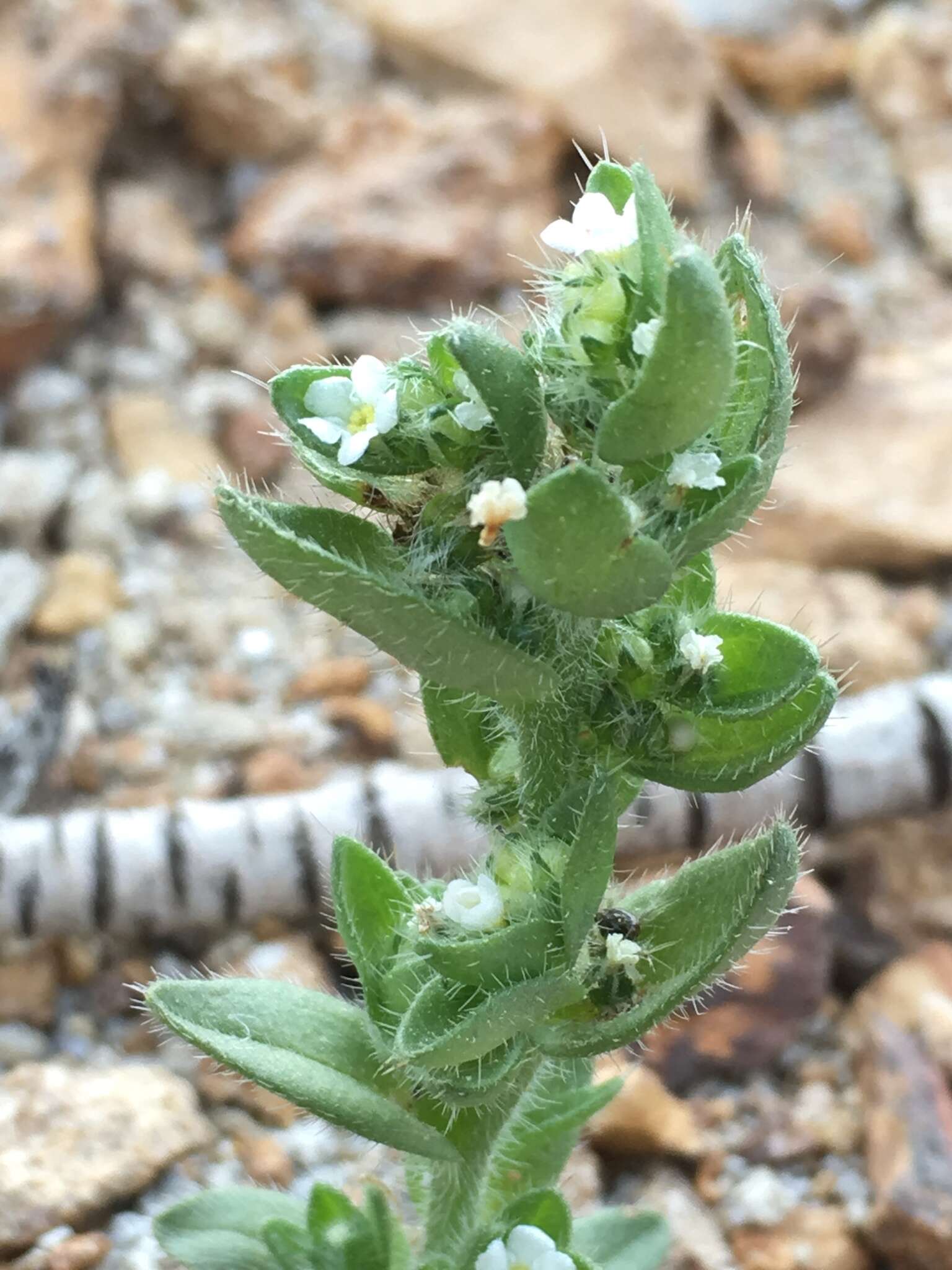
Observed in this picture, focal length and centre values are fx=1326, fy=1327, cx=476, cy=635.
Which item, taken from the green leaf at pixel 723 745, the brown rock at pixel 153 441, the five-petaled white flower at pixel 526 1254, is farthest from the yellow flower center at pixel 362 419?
the brown rock at pixel 153 441

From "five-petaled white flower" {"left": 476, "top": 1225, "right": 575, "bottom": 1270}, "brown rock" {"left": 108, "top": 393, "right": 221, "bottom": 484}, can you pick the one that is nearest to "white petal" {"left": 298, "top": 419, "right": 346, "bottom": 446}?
"five-petaled white flower" {"left": 476, "top": 1225, "right": 575, "bottom": 1270}

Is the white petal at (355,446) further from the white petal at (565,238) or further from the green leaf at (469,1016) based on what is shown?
the green leaf at (469,1016)

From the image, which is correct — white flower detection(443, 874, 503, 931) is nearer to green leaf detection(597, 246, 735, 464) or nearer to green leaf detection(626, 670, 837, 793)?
green leaf detection(626, 670, 837, 793)

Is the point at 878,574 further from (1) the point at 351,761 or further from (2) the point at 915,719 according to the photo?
(1) the point at 351,761

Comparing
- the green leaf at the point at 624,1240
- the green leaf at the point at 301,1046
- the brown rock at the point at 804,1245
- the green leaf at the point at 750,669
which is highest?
the green leaf at the point at 750,669

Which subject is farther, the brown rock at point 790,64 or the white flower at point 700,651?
the brown rock at point 790,64

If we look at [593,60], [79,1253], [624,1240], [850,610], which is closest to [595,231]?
[624,1240]

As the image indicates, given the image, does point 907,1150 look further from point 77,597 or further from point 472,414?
point 77,597
